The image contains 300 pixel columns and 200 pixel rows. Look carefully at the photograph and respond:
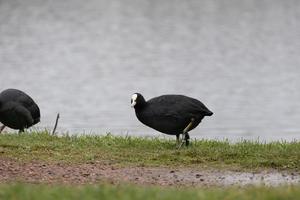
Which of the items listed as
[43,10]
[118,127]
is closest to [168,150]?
[118,127]

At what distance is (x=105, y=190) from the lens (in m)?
9.31

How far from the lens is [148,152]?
50.1 ft

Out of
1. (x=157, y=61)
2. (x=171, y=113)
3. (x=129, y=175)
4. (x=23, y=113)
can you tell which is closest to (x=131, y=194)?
(x=129, y=175)

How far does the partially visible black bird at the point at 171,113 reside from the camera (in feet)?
51.0

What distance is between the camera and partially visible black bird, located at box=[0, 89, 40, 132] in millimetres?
17578

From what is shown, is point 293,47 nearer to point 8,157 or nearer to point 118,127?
point 118,127

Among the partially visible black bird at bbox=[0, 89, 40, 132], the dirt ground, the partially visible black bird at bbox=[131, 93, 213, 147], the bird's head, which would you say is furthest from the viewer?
the partially visible black bird at bbox=[0, 89, 40, 132]

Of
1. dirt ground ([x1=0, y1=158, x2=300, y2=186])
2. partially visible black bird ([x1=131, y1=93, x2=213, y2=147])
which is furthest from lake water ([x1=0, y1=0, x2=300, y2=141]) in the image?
dirt ground ([x1=0, y1=158, x2=300, y2=186])

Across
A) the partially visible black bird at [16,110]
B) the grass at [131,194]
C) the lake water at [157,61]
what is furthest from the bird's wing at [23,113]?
the lake water at [157,61]

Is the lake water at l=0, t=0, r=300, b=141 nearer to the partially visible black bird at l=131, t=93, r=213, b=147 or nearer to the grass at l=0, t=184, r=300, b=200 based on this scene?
the partially visible black bird at l=131, t=93, r=213, b=147

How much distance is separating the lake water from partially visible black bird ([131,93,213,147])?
11.4 m

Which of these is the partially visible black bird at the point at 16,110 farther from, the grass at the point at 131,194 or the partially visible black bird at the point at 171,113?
the grass at the point at 131,194

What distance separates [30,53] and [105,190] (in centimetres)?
5130

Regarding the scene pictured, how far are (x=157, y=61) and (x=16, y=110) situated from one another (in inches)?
1522
